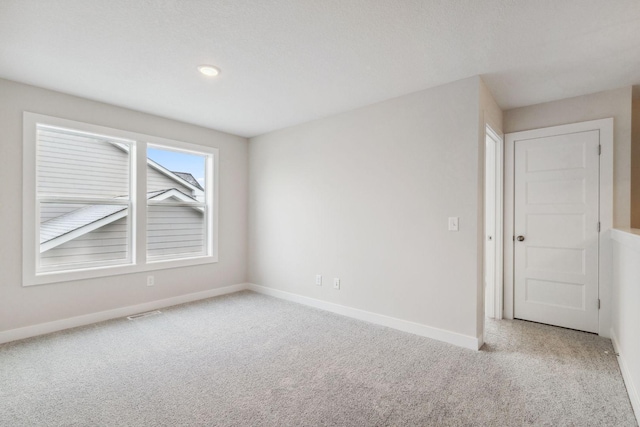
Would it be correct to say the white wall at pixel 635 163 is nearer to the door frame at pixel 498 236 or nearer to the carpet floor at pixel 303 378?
the door frame at pixel 498 236

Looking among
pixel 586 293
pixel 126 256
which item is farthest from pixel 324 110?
pixel 586 293

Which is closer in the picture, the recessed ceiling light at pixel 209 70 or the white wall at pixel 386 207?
the recessed ceiling light at pixel 209 70

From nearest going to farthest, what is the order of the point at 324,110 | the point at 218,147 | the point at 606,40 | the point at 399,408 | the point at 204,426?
the point at 204,426 → the point at 399,408 → the point at 606,40 → the point at 324,110 → the point at 218,147

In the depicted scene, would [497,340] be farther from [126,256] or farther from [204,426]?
[126,256]

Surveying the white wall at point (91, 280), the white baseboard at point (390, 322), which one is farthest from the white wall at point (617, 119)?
the white wall at point (91, 280)

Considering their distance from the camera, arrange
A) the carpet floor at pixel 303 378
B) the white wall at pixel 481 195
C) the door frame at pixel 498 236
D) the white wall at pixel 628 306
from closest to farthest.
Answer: the carpet floor at pixel 303 378
the white wall at pixel 628 306
the white wall at pixel 481 195
the door frame at pixel 498 236

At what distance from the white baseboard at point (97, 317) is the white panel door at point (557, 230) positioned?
4028mm

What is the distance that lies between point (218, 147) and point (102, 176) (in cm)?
155

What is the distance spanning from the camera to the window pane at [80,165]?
3.17m

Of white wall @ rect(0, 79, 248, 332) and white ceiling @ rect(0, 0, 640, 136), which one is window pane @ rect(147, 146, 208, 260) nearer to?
white wall @ rect(0, 79, 248, 332)

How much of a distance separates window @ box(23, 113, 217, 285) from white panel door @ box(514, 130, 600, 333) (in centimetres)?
403

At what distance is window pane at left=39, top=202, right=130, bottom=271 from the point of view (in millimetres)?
3195

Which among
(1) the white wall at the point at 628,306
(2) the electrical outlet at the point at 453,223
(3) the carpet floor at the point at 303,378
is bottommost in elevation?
(3) the carpet floor at the point at 303,378

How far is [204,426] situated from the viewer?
174 centimetres
